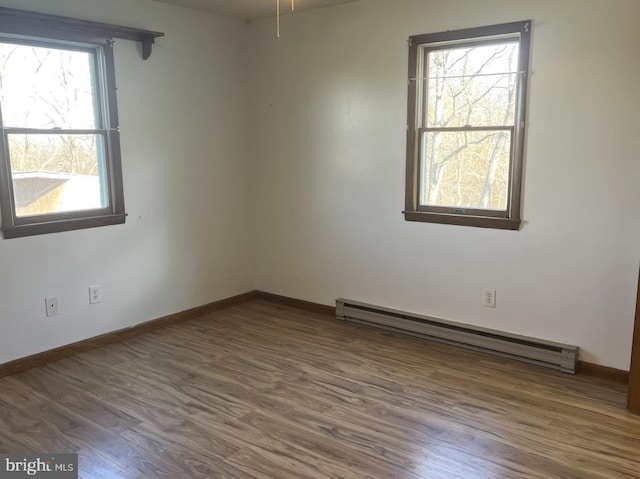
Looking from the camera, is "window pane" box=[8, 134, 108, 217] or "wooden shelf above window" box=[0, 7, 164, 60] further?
"window pane" box=[8, 134, 108, 217]

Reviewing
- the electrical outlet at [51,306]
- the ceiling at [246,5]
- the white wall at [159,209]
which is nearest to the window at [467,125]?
the ceiling at [246,5]

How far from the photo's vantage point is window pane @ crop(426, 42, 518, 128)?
134 inches

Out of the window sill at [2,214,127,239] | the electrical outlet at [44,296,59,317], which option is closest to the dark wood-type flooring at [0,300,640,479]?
the electrical outlet at [44,296,59,317]

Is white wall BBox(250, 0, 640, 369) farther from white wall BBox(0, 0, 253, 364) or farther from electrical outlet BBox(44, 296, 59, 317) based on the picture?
electrical outlet BBox(44, 296, 59, 317)

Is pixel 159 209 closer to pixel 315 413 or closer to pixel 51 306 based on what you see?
A: pixel 51 306

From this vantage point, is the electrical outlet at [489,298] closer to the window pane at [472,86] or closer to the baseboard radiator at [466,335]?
the baseboard radiator at [466,335]

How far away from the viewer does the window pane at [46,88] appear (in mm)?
3215

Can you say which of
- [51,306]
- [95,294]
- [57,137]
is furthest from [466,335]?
[57,137]

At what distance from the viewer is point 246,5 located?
4008 mm

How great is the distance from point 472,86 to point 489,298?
4.72 feet

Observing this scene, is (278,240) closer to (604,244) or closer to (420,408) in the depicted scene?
(420,408)

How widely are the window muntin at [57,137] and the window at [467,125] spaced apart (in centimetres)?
213

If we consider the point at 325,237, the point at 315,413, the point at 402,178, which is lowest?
the point at 315,413

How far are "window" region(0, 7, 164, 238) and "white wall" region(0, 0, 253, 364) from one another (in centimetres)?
10
